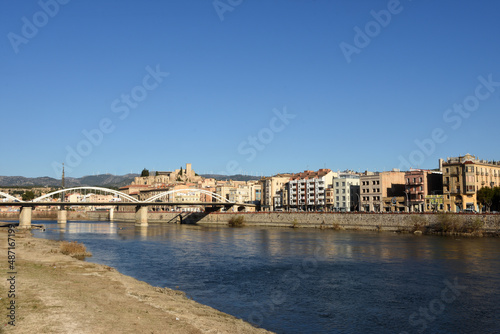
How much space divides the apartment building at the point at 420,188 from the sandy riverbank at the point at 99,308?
9025 centimetres

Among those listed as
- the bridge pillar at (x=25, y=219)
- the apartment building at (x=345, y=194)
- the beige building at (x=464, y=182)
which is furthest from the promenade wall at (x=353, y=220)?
the bridge pillar at (x=25, y=219)

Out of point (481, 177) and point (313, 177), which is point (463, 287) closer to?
point (481, 177)

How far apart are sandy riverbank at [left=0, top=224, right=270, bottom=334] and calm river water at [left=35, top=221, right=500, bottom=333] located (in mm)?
2978

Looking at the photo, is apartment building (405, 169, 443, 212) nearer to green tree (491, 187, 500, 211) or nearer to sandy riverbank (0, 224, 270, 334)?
green tree (491, 187, 500, 211)

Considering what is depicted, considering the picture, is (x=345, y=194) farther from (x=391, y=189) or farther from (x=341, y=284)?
(x=341, y=284)

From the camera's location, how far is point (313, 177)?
14375 cm

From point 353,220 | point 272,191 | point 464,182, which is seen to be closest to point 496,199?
point 464,182

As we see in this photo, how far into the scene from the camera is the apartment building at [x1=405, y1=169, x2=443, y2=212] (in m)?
107

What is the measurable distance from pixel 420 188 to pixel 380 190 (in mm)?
11170

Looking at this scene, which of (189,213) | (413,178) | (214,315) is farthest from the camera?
(189,213)

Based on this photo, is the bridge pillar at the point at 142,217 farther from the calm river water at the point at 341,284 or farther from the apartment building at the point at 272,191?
the calm river water at the point at 341,284

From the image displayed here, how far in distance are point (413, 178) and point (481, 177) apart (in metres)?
15.9

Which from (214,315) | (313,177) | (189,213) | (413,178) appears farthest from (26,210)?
(214,315)

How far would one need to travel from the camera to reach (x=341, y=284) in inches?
1265
